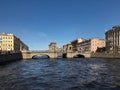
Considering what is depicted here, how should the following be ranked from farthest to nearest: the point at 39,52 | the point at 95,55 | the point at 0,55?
the point at 95,55, the point at 39,52, the point at 0,55

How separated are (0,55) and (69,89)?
65.1 m

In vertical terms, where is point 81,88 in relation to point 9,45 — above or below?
below

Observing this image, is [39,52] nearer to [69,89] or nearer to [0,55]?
[0,55]

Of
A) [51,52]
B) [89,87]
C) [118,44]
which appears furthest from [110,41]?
[89,87]

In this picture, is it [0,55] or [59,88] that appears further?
[0,55]

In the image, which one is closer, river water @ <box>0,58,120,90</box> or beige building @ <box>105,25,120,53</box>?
→ river water @ <box>0,58,120,90</box>

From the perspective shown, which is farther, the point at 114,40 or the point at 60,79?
the point at 114,40

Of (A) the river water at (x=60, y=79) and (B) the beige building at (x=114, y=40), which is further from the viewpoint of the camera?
(B) the beige building at (x=114, y=40)

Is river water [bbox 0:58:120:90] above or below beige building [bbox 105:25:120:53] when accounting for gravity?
below

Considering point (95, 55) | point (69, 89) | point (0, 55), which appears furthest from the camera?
point (95, 55)

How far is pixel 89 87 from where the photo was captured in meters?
30.8

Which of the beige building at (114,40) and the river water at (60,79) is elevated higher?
the beige building at (114,40)

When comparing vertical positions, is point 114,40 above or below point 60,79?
above

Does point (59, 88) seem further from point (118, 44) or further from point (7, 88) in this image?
point (118, 44)
